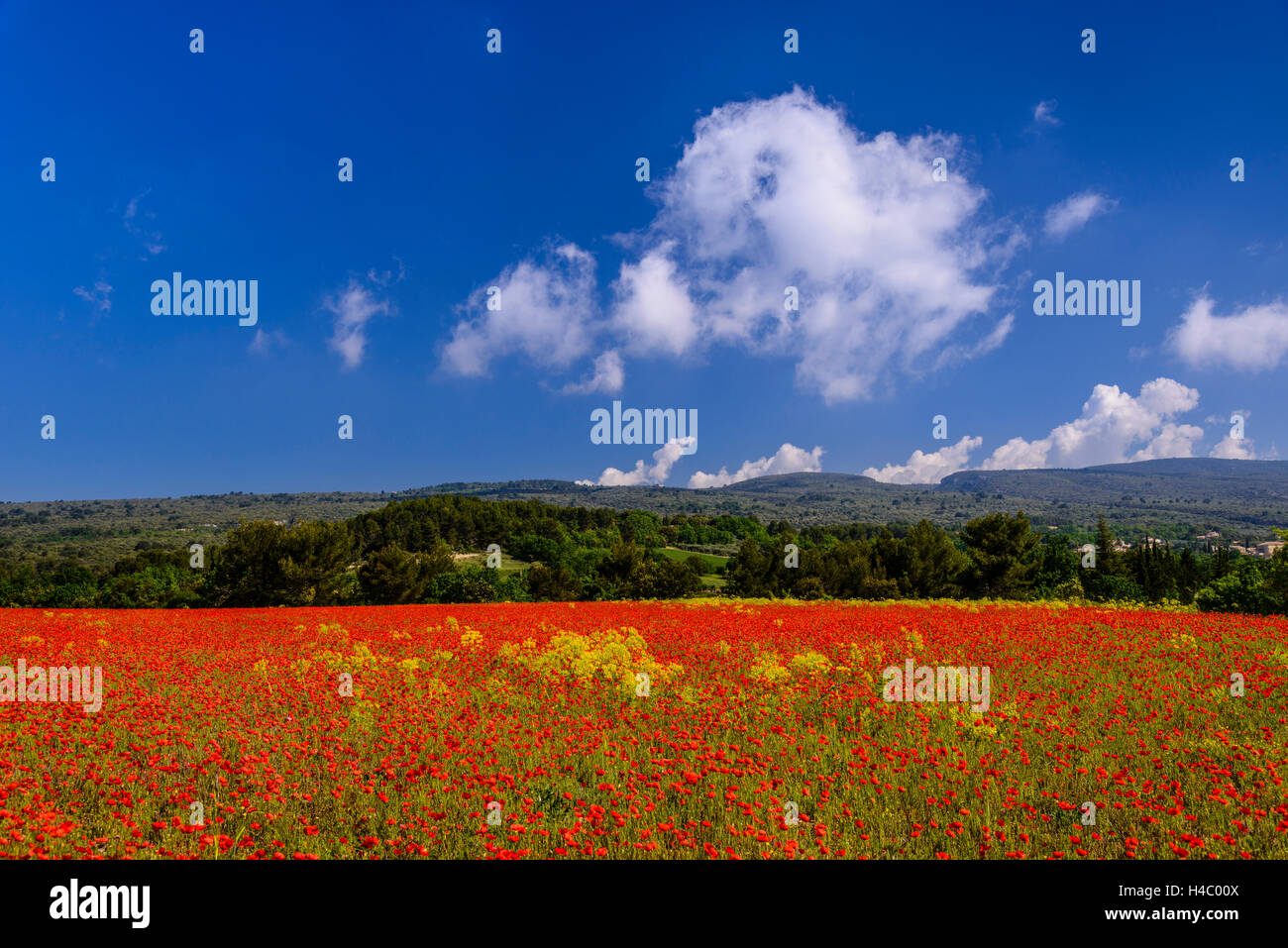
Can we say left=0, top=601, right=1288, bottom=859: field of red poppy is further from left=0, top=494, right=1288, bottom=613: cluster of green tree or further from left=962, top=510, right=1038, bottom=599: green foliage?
left=962, top=510, right=1038, bottom=599: green foliage

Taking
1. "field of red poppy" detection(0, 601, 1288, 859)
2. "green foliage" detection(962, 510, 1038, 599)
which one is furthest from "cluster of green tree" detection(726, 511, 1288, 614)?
"field of red poppy" detection(0, 601, 1288, 859)

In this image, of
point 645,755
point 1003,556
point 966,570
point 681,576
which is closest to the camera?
point 645,755

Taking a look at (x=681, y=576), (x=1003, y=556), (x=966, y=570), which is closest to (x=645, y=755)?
(x=1003, y=556)

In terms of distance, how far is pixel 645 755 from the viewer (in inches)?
263

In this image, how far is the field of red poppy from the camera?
486cm

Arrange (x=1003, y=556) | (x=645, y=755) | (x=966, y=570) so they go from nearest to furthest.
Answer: (x=645, y=755), (x=1003, y=556), (x=966, y=570)

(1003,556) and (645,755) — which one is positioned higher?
(645,755)

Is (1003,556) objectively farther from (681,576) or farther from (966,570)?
(681,576)
